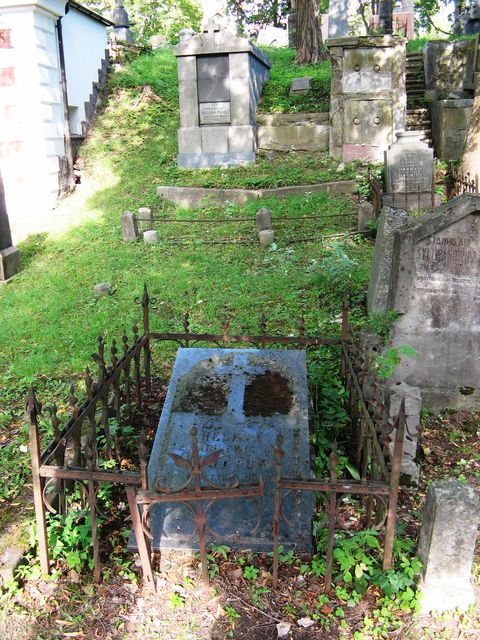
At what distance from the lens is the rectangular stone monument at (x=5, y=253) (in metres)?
8.42

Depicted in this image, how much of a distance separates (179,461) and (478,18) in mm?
19156

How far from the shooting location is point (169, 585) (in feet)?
9.55

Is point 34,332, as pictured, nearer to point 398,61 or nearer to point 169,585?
point 169,585

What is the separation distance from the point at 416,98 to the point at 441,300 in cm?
1032

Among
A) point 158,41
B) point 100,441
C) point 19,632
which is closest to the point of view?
point 19,632

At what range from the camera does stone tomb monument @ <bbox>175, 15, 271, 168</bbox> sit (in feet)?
38.2

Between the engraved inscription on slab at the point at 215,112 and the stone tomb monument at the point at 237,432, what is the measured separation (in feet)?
29.4

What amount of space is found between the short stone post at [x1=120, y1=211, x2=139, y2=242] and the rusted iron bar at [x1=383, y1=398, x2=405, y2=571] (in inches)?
285

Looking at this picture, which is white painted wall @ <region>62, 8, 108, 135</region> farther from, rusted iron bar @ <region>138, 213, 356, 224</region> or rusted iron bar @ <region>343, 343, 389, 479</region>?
rusted iron bar @ <region>343, 343, 389, 479</region>

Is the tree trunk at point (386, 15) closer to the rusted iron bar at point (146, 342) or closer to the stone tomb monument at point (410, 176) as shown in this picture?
the stone tomb monument at point (410, 176)

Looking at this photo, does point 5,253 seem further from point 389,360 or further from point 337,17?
point 337,17

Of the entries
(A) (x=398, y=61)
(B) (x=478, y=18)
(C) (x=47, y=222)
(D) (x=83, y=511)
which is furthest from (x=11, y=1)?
(B) (x=478, y=18)

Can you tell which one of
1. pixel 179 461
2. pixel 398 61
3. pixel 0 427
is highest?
pixel 398 61

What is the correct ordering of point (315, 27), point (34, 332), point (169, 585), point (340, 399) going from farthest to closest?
point (315, 27)
point (34, 332)
point (340, 399)
point (169, 585)
